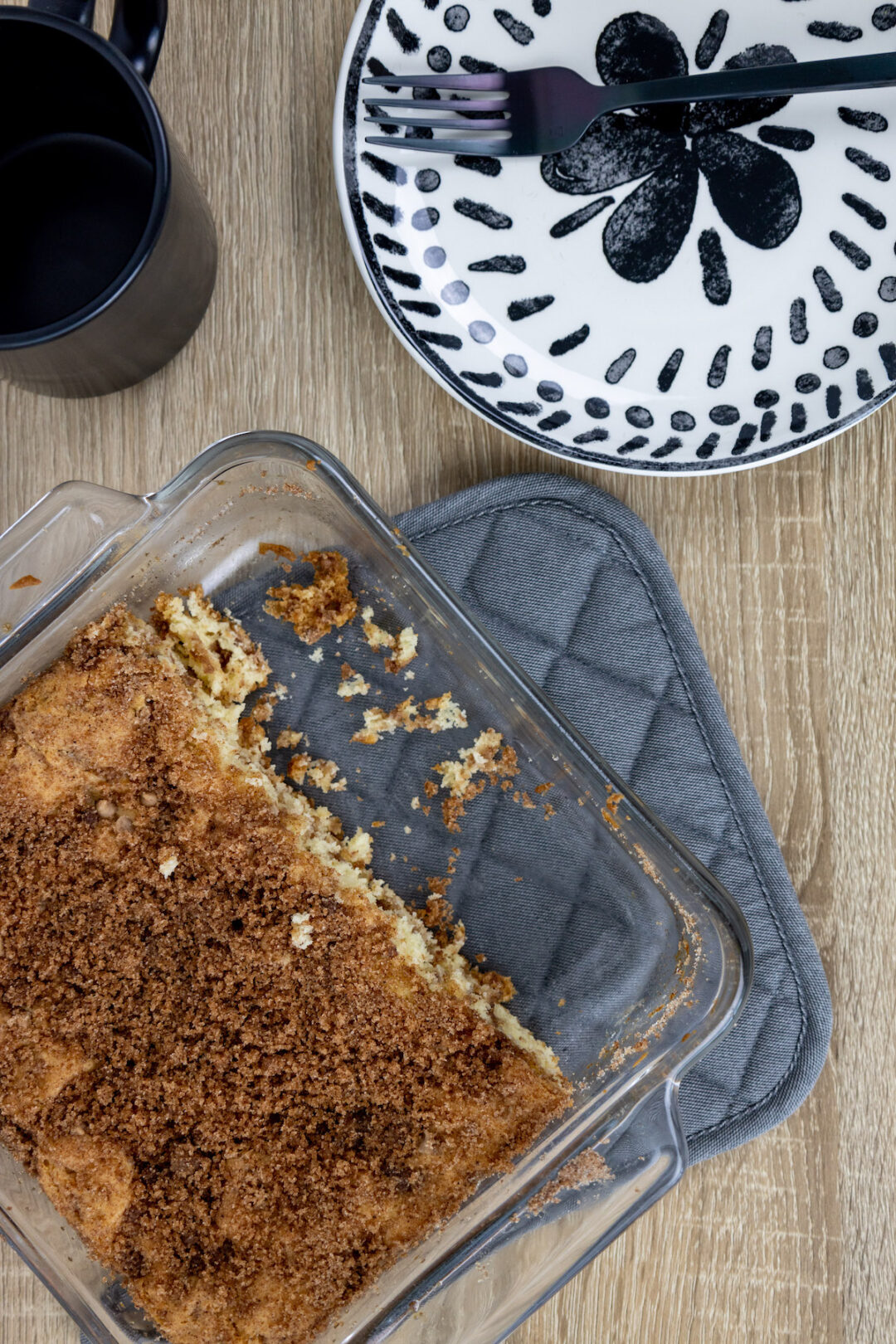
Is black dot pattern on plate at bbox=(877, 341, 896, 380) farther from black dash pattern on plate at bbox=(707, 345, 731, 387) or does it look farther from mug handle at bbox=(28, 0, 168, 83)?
mug handle at bbox=(28, 0, 168, 83)

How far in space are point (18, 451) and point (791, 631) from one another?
3.13 feet

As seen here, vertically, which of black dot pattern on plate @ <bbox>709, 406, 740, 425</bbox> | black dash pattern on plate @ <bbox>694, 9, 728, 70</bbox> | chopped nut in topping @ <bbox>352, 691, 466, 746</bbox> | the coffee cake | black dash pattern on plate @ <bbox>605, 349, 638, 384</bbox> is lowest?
the coffee cake

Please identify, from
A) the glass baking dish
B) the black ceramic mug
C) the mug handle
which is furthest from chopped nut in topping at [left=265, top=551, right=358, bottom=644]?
the mug handle

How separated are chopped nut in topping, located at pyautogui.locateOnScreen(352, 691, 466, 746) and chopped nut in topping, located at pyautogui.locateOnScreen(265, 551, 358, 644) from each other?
0.12 meters

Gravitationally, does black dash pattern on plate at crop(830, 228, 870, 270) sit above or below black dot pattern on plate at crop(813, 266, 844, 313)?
above

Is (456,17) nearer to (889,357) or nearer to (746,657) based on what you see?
(889,357)

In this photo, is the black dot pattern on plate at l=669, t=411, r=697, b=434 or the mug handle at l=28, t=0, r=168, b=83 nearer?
the mug handle at l=28, t=0, r=168, b=83

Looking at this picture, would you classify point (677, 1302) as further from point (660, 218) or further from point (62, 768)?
point (660, 218)

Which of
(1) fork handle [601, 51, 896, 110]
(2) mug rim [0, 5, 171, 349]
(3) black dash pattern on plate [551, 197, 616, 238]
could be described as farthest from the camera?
(3) black dash pattern on plate [551, 197, 616, 238]

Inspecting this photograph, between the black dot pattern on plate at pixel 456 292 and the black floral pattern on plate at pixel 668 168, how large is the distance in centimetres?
15

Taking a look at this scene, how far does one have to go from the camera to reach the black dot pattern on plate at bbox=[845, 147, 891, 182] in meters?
1.09

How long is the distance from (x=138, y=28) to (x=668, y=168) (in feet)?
1.87

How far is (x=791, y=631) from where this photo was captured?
3.89 feet

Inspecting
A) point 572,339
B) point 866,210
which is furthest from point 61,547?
point 866,210
